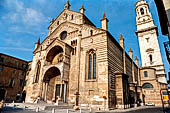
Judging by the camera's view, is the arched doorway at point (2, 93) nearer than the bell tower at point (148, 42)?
Yes

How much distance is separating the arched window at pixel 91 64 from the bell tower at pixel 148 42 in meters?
28.7

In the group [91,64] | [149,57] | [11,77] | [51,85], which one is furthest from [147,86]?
[11,77]

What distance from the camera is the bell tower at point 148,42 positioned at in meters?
37.8

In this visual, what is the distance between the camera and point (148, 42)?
41.1 meters

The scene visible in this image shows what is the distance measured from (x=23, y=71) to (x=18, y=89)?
5.21 meters

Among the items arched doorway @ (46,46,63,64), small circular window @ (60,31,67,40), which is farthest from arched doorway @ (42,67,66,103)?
small circular window @ (60,31,67,40)

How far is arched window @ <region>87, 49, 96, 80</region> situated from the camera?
56.5 ft

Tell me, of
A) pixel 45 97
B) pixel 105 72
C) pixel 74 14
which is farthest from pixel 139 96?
pixel 74 14

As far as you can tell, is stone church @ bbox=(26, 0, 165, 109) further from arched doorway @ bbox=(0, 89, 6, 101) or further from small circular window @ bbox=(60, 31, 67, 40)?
arched doorway @ bbox=(0, 89, 6, 101)

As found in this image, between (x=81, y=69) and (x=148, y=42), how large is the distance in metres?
33.2

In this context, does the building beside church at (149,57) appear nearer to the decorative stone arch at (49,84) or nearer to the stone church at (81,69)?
the stone church at (81,69)

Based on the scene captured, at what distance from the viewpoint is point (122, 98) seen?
16.5 m

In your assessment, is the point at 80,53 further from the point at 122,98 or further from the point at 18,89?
the point at 18,89

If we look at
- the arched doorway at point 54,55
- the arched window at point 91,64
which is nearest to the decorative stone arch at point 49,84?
the arched doorway at point 54,55
